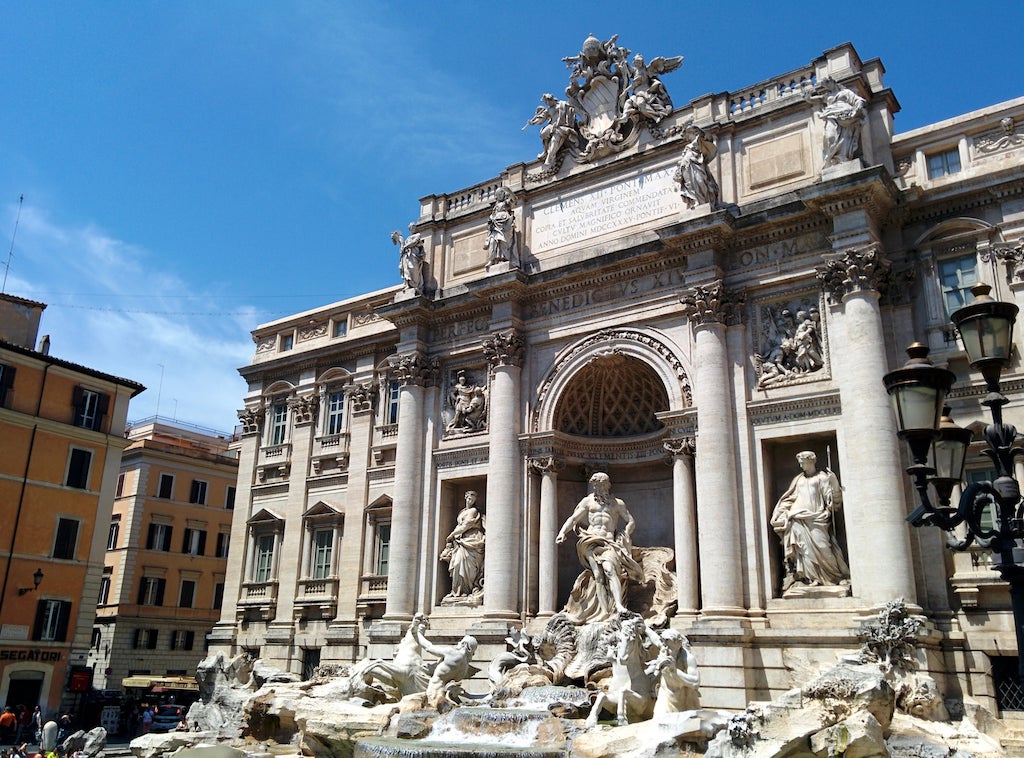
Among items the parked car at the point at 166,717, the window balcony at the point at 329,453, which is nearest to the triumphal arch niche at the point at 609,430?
the window balcony at the point at 329,453

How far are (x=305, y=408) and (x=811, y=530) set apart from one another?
719 inches

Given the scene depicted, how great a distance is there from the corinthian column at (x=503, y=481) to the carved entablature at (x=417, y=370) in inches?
88.4

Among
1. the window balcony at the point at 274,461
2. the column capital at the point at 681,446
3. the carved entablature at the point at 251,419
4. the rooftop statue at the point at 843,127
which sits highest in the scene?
the rooftop statue at the point at 843,127

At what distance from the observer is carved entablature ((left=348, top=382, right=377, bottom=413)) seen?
30.1 m

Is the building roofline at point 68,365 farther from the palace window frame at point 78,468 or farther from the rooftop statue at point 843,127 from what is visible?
the rooftop statue at point 843,127

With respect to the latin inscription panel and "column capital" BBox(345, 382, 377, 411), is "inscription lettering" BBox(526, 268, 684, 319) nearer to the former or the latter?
the latin inscription panel

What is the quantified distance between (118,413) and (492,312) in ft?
60.6

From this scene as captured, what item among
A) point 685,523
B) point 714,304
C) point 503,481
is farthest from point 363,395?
point 714,304

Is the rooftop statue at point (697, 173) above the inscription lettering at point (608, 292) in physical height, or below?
above

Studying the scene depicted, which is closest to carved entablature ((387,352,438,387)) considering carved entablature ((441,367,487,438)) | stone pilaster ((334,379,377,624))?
carved entablature ((441,367,487,438))

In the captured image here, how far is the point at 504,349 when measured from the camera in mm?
25547

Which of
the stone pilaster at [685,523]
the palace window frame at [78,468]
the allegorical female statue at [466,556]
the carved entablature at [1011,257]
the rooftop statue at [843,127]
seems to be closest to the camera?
the carved entablature at [1011,257]

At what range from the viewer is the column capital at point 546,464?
24.3 metres

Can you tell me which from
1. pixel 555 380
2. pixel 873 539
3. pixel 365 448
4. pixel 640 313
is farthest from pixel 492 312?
pixel 873 539
